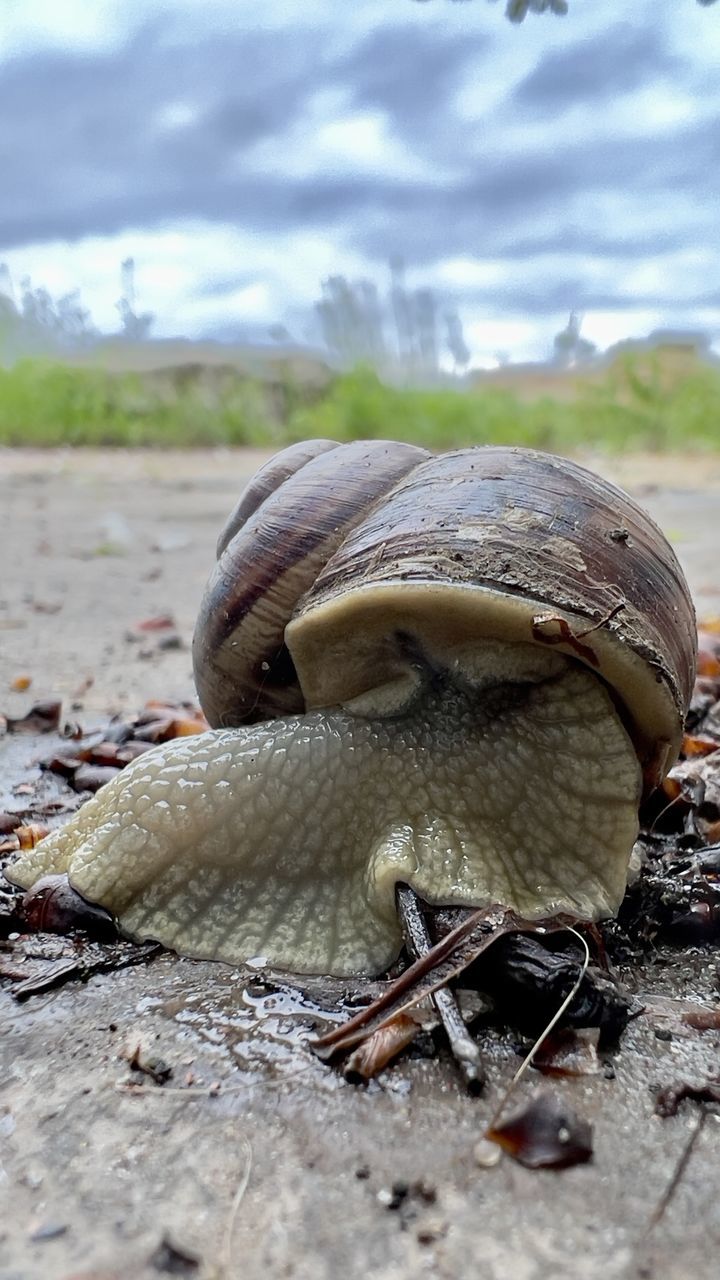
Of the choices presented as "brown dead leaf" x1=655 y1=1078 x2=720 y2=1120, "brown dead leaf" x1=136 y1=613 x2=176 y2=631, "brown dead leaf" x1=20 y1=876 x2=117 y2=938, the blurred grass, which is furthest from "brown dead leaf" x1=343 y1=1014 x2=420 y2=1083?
the blurred grass

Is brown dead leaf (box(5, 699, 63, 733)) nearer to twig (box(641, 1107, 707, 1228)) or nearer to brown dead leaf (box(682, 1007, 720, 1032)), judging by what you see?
brown dead leaf (box(682, 1007, 720, 1032))

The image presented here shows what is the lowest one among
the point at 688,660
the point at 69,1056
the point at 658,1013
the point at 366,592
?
the point at 658,1013

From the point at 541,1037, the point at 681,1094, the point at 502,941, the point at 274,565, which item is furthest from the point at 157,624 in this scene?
the point at 681,1094

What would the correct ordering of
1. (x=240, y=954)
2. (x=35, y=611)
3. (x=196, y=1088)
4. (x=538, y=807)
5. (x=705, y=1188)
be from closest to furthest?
(x=705, y=1188) → (x=196, y=1088) → (x=240, y=954) → (x=538, y=807) → (x=35, y=611)

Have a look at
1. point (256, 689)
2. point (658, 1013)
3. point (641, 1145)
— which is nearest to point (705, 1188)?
point (641, 1145)

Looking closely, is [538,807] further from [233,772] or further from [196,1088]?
[196,1088]
